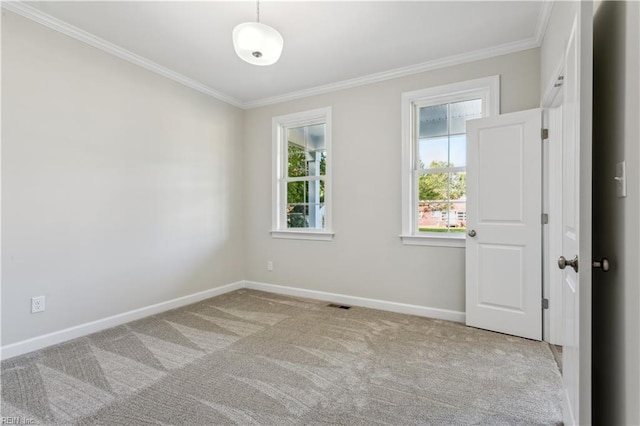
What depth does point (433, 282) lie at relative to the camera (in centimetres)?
328

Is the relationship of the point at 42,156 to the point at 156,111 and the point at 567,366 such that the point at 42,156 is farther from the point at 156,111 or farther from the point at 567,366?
the point at 567,366

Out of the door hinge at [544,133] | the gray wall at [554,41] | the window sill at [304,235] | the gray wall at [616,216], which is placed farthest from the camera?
the window sill at [304,235]

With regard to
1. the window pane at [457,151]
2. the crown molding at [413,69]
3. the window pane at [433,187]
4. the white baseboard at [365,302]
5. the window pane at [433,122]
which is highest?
the crown molding at [413,69]

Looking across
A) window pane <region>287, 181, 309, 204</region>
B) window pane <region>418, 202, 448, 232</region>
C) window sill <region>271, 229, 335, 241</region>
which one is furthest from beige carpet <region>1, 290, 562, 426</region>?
window pane <region>287, 181, 309, 204</region>

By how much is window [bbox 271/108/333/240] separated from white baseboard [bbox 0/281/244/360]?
52.1 inches

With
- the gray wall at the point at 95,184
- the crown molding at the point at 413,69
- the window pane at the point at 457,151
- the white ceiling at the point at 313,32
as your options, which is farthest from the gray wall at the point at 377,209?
the gray wall at the point at 95,184

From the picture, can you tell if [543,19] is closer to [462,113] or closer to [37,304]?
[462,113]

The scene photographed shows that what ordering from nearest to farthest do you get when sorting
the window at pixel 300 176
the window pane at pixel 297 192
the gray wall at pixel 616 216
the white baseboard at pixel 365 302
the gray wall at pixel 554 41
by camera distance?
1. the gray wall at pixel 616 216
2. the gray wall at pixel 554 41
3. the white baseboard at pixel 365 302
4. the window at pixel 300 176
5. the window pane at pixel 297 192

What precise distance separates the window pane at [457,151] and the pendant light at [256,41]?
2053 mm

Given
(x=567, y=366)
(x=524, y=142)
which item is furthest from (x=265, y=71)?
(x=567, y=366)

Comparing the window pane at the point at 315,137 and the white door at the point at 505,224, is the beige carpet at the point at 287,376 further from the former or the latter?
the window pane at the point at 315,137

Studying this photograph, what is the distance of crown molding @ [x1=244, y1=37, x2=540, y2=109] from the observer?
2.89m

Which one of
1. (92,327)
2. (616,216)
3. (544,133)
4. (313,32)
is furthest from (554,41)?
(92,327)

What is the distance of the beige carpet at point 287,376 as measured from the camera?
173 centimetres
